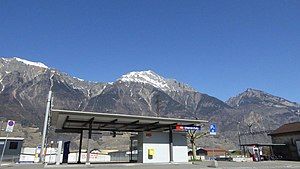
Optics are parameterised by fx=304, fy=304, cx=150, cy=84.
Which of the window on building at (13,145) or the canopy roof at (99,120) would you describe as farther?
the window on building at (13,145)

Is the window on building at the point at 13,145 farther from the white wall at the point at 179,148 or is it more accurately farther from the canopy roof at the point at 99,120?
the white wall at the point at 179,148

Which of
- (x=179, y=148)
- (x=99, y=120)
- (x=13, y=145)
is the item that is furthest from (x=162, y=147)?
(x=13, y=145)

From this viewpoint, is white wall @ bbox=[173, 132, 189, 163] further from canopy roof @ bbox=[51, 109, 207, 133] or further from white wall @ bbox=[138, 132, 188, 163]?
canopy roof @ bbox=[51, 109, 207, 133]

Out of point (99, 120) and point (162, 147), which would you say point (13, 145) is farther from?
point (162, 147)

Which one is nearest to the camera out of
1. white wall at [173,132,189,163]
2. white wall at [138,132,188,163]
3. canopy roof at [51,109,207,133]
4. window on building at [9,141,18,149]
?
canopy roof at [51,109,207,133]

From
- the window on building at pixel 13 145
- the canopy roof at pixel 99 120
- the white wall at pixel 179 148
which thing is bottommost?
the white wall at pixel 179 148

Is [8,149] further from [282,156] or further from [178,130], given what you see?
[282,156]

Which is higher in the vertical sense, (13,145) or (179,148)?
(13,145)

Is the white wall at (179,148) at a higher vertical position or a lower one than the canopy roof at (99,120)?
lower

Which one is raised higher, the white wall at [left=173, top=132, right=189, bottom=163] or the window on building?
the window on building

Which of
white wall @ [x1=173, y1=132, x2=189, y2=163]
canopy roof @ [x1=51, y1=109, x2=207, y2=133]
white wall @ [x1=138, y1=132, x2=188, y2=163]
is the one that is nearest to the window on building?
canopy roof @ [x1=51, y1=109, x2=207, y2=133]

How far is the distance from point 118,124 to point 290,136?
29109 millimetres

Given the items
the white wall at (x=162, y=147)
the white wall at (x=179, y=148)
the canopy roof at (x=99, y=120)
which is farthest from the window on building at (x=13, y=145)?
the white wall at (x=179, y=148)

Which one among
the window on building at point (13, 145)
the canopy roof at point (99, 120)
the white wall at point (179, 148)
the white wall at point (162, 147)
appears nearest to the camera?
the canopy roof at point (99, 120)
